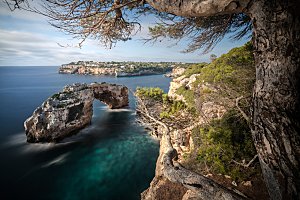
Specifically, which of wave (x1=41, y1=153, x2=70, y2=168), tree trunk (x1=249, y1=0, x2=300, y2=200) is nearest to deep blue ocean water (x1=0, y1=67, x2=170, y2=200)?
wave (x1=41, y1=153, x2=70, y2=168)

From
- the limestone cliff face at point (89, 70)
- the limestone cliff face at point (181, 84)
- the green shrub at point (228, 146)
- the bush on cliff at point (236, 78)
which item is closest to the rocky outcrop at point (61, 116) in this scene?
the limestone cliff face at point (181, 84)

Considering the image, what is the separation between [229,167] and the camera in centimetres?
645

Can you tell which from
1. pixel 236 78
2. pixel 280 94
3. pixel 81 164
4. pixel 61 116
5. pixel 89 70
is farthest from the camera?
pixel 89 70

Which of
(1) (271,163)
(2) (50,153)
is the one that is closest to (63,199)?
(2) (50,153)

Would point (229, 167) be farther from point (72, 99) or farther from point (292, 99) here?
point (72, 99)

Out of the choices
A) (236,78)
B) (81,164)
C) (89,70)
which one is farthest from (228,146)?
(89,70)

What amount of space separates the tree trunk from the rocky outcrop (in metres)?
22.0

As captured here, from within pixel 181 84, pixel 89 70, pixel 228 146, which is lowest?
pixel 89 70

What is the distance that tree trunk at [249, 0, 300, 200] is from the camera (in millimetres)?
1636

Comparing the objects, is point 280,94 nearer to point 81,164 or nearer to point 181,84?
point 181,84

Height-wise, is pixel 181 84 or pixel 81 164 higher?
pixel 181 84

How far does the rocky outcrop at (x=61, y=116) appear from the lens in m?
20.3

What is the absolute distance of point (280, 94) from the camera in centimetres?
170

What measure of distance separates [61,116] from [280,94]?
2246 cm
